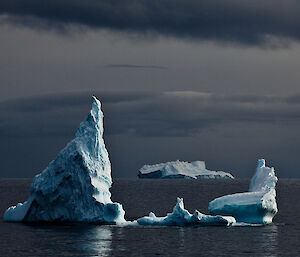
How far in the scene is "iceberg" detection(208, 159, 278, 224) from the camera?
183ft

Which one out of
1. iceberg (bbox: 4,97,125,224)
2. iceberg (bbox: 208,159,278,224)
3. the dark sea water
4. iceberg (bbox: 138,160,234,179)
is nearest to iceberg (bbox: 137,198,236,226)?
the dark sea water

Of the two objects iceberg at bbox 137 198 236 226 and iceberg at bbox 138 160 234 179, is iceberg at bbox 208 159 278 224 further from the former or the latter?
iceberg at bbox 138 160 234 179

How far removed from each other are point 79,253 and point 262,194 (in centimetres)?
1844

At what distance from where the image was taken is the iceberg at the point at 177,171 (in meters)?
186

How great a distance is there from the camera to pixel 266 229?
2224 inches

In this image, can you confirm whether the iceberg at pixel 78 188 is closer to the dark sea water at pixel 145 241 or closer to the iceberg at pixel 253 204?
the dark sea water at pixel 145 241

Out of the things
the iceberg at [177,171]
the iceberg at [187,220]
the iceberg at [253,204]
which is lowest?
the iceberg at [187,220]

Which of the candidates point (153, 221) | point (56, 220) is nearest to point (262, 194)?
point (153, 221)

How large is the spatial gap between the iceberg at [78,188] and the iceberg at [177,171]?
128m

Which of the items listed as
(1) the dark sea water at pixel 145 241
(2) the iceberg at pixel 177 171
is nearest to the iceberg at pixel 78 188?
(1) the dark sea water at pixel 145 241

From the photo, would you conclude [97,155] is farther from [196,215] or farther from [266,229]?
[266,229]

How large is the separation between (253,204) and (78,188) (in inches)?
507

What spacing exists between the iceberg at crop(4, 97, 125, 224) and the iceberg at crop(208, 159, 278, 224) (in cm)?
778

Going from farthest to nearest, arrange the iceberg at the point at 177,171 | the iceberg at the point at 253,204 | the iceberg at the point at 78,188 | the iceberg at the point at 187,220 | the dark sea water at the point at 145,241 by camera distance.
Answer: the iceberg at the point at 177,171, the iceberg at the point at 253,204, the iceberg at the point at 78,188, the iceberg at the point at 187,220, the dark sea water at the point at 145,241
